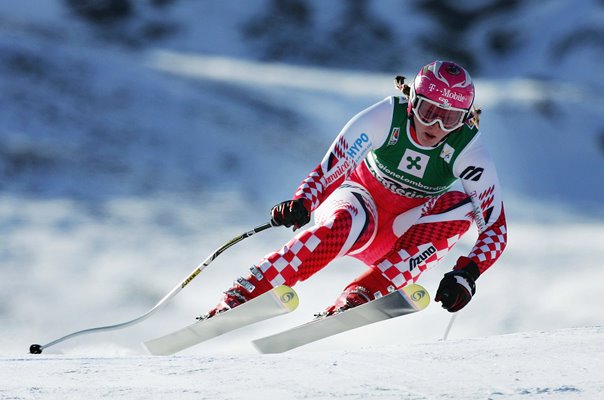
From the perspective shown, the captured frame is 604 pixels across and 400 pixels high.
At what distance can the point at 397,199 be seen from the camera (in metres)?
4.81

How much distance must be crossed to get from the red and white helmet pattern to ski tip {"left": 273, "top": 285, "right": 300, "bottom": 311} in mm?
1086

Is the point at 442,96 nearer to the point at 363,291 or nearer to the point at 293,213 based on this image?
the point at 293,213

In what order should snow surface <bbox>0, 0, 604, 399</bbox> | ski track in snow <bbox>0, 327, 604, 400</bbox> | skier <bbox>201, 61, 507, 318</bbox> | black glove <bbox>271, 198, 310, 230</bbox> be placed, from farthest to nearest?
skier <bbox>201, 61, 507, 318</bbox> < black glove <bbox>271, 198, 310, 230</bbox> < snow surface <bbox>0, 0, 604, 399</bbox> < ski track in snow <bbox>0, 327, 604, 400</bbox>

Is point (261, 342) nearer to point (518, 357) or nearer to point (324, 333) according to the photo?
point (324, 333)

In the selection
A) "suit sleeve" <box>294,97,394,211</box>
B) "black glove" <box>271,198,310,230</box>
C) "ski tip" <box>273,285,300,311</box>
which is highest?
"suit sleeve" <box>294,97,394,211</box>

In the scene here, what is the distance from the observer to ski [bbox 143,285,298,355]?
4.11 meters

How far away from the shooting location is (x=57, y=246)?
7.35 m

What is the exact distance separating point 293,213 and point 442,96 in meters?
0.85

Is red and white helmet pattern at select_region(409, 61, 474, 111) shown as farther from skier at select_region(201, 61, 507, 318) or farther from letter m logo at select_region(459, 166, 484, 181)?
letter m logo at select_region(459, 166, 484, 181)

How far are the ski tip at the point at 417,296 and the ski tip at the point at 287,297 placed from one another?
44cm

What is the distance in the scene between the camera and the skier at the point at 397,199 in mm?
4402

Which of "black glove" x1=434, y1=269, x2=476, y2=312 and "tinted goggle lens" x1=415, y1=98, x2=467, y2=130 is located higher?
"tinted goggle lens" x1=415, y1=98, x2=467, y2=130

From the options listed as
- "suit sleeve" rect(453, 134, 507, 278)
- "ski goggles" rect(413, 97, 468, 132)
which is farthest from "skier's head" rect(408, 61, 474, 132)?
"suit sleeve" rect(453, 134, 507, 278)

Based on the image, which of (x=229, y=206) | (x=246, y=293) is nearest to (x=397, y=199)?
(x=246, y=293)
